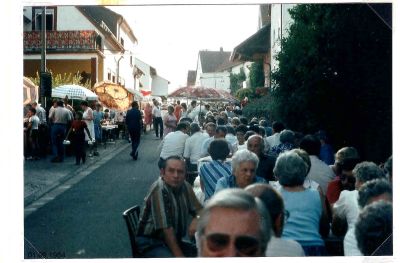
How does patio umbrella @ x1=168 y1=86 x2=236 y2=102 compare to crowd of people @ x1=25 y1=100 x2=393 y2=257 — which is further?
patio umbrella @ x1=168 y1=86 x2=236 y2=102

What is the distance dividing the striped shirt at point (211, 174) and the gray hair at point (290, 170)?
0.95 metres

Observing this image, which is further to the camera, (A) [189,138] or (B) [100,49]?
(A) [189,138]

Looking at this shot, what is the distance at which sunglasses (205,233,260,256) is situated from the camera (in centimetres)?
281

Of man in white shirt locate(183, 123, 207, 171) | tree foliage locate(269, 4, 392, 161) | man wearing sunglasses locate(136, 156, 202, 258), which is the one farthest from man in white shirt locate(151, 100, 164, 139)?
man wearing sunglasses locate(136, 156, 202, 258)

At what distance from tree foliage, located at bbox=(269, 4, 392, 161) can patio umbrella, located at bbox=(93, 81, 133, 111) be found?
2233mm

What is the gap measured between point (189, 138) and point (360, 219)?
4932 millimetres

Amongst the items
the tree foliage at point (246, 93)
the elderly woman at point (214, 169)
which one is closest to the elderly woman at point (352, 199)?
the elderly woman at point (214, 169)

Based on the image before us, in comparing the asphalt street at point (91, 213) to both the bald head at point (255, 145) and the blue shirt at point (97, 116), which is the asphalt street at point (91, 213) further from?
the bald head at point (255, 145)

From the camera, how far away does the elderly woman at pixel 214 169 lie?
5.06 metres

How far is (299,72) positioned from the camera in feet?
25.8

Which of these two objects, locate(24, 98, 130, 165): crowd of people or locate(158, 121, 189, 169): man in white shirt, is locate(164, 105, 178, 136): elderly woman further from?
locate(158, 121, 189, 169): man in white shirt

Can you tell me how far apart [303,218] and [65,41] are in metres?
2.99
